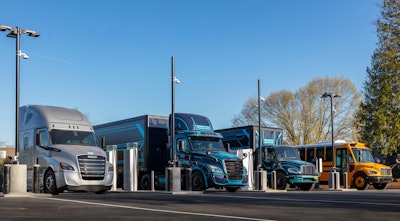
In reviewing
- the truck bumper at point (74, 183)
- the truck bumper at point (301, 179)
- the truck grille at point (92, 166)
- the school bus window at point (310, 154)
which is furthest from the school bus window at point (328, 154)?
the truck bumper at point (74, 183)

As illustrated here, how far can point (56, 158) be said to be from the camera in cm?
1962

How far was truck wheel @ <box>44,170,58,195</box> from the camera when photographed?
19625 mm

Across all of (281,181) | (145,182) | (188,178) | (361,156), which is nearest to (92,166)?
(188,178)

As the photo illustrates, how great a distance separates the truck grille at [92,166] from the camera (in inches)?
775

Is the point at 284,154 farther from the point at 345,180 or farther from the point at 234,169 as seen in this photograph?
the point at 234,169

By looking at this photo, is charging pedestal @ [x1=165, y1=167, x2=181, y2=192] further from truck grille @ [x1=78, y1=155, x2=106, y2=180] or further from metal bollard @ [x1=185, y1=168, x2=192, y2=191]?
truck grille @ [x1=78, y1=155, x2=106, y2=180]

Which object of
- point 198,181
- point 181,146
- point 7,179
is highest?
point 181,146

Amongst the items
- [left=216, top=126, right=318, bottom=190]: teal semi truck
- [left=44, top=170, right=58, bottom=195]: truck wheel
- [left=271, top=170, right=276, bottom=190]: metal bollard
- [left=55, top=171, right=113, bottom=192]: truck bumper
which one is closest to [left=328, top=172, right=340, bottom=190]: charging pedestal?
[left=216, top=126, right=318, bottom=190]: teal semi truck

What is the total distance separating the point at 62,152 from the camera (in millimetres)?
19703

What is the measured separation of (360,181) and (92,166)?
18.4 meters

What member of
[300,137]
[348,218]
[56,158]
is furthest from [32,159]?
[300,137]

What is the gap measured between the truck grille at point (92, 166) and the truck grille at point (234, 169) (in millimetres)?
6140

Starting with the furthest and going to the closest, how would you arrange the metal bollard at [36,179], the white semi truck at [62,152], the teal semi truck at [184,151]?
the teal semi truck at [184,151] → the metal bollard at [36,179] → the white semi truck at [62,152]

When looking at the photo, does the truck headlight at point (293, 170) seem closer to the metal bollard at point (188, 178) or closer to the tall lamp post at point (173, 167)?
Answer: the tall lamp post at point (173, 167)
